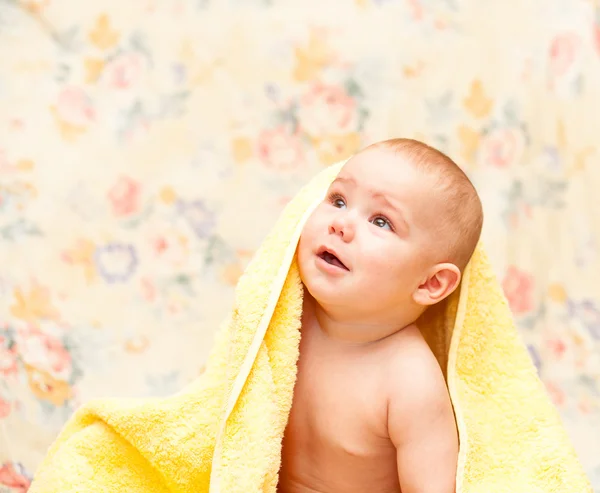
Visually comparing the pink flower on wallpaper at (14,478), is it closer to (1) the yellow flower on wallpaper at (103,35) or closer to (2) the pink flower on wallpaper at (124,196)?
(2) the pink flower on wallpaper at (124,196)

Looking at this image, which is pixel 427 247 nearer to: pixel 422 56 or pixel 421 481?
pixel 421 481

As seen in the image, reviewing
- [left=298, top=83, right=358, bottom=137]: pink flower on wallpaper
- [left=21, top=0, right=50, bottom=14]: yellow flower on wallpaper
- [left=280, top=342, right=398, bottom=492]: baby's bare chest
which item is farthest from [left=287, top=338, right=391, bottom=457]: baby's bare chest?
[left=21, top=0, right=50, bottom=14]: yellow flower on wallpaper

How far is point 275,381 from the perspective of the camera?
1.18 metres

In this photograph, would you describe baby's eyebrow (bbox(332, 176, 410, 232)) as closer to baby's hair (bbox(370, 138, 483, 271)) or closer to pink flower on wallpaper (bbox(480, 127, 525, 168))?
baby's hair (bbox(370, 138, 483, 271))

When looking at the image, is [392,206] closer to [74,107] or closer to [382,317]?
[382,317]

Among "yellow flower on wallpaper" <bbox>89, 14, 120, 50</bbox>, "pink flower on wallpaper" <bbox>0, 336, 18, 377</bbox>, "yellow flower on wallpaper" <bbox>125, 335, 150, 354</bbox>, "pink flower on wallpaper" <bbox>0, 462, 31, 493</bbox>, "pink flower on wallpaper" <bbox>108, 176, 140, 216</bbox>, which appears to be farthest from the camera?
"yellow flower on wallpaper" <bbox>89, 14, 120, 50</bbox>

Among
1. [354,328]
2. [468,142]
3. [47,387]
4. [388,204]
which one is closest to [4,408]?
[47,387]

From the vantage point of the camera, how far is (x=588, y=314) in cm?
161

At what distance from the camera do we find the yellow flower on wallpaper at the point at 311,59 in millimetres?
1776

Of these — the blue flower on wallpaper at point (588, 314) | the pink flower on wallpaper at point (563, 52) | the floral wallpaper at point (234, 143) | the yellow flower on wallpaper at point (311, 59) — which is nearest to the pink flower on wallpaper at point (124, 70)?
the floral wallpaper at point (234, 143)

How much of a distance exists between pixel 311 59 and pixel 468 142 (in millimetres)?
328

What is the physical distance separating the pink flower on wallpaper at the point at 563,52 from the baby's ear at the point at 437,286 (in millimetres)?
724

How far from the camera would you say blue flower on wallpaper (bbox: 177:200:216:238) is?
5.49ft

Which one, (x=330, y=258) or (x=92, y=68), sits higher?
(x=92, y=68)
